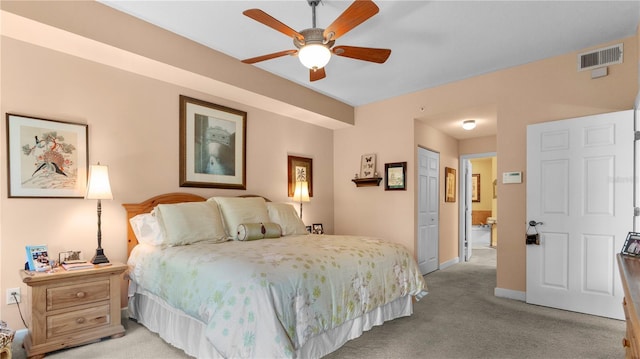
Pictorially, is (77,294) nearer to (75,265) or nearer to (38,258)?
(75,265)

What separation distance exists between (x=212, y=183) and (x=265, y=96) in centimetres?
127

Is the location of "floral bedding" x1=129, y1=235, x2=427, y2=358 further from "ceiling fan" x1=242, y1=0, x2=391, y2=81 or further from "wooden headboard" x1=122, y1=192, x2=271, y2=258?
"ceiling fan" x1=242, y1=0, x2=391, y2=81

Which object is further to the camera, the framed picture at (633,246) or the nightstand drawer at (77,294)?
the nightstand drawer at (77,294)

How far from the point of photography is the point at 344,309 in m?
2.38

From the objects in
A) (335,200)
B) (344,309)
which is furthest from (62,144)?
(335,200)

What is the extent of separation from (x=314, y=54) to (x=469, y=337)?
2657 mm

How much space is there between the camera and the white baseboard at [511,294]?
3762 millimetres

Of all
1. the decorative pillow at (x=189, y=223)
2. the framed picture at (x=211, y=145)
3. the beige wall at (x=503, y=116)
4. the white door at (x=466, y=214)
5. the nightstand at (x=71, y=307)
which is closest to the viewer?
the nightstand at (x=71, y=307)

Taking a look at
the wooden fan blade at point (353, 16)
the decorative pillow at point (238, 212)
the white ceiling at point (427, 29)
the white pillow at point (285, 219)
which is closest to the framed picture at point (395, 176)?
the white ceiling at point (427, 29)

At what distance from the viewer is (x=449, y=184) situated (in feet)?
19.8

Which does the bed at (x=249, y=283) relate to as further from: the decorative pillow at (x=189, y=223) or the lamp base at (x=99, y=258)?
the lamp base at (x=99, y=258)

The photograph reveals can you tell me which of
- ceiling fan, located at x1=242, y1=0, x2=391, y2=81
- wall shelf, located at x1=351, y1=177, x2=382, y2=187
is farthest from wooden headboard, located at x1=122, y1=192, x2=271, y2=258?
wall shelf, located at x1=351, y1=177, x2=382, y2=187

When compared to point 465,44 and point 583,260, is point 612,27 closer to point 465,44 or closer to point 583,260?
point 465,44

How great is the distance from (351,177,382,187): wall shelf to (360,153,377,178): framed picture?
0.26 feet
